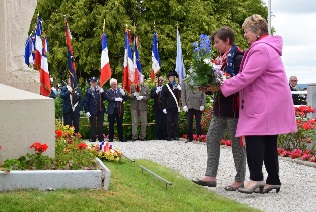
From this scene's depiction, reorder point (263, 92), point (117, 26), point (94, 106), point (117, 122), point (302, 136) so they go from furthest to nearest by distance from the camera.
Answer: point (117, 26), point (117, 122), point (94, 106), point (302, 136), point (263, 92)

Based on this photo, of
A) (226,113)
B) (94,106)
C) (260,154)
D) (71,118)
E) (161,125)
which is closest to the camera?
(260,154)

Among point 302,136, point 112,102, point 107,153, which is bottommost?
point 107,153

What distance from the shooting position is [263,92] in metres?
8.88

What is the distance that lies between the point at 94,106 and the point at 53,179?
534 inches

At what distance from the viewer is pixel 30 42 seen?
22594 mm

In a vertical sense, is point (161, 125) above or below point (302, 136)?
above

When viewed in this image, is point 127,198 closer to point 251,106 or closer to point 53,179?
point 53,179

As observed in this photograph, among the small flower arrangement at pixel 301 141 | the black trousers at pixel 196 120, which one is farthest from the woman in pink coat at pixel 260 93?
the black trousers at pixel 196 120

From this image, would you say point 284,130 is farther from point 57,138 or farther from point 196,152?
point 196,152

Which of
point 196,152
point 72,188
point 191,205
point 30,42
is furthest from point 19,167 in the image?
point 30,42

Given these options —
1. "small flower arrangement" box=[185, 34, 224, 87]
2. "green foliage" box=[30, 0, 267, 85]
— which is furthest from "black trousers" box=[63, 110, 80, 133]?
"green foliage" box=[30, 0, 267, 85]

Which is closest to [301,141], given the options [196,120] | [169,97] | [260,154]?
[196,120]

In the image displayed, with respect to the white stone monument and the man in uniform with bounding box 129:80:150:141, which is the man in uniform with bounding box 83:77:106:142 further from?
the white stone monument

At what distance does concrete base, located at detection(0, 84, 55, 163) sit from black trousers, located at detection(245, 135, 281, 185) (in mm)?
2524
